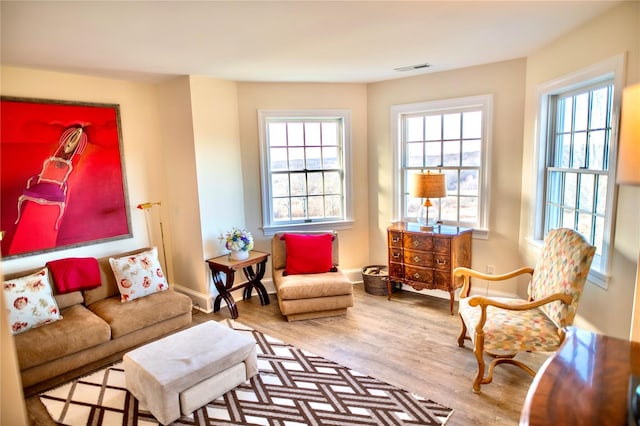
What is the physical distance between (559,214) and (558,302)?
1.12 m

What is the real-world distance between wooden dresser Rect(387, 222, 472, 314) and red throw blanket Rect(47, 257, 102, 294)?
2.94 metres

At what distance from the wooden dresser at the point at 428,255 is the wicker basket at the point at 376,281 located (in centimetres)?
18

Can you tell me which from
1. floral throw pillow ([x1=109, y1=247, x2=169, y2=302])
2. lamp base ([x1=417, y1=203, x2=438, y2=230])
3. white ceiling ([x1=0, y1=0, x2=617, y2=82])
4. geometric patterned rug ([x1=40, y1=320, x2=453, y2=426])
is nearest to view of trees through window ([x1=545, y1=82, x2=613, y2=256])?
white ceiling ([x1=0, y1=0, x2=617, y2=82])

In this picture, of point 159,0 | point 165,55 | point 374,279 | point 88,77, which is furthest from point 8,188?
point 374,279

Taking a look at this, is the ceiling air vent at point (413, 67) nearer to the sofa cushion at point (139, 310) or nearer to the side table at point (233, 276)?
the side table at point (233, 276)

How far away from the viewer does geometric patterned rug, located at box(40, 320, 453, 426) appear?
2398 millimetres

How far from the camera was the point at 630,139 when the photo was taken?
1526 millimetres

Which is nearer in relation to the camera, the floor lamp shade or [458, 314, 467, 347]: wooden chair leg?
[458, 314, 467, 347]: wooden chair leg

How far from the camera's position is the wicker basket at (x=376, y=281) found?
437 centimetres

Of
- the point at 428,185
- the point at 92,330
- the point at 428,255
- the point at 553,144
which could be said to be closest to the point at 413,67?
the point at 428,185

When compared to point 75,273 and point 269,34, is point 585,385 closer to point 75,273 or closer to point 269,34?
point 269,34

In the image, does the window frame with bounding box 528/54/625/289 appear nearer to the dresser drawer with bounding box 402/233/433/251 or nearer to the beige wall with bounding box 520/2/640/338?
the beige wall with bounding box 520/2/640/338

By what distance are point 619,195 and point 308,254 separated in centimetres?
266

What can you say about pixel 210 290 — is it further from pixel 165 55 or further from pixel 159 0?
pixel 159 0
